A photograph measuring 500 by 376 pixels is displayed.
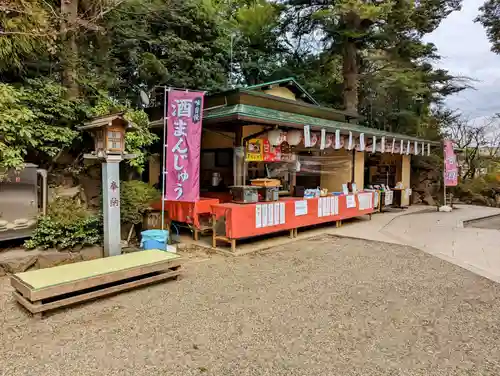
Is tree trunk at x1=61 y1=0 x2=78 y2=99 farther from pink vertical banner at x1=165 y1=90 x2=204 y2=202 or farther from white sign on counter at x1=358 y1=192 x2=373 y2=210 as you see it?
Result: white sign on counter at x1=358 y1=192 x2=373 y2=210

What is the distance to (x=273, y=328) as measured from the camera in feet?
11.4

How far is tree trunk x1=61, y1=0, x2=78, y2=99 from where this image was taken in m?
6.44

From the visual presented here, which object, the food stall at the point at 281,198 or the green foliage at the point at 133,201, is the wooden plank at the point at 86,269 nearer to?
the green foliage at the point at 133,201

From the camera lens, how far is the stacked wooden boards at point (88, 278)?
3.67 metres

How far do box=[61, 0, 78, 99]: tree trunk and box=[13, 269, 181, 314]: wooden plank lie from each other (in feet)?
13.3

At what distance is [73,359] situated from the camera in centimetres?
285

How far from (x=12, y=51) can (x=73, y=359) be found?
5286 mm

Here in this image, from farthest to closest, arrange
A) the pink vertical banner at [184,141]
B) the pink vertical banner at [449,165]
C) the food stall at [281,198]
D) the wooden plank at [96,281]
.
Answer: the pink vertical banner at [449,165] < the food stall at [281,198] < the pink vertical banner at [184,141] < the wooden plank at [96,281]

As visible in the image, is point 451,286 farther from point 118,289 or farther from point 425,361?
point 118,289

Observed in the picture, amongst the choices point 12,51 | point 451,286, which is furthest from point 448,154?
point 12,51

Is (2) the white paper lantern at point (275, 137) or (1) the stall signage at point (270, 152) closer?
(2) the white paper lantern at point (275, 137)

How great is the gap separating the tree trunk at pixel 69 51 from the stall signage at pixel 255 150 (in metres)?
3.76

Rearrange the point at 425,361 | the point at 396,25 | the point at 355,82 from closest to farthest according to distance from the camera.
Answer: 1. the point at 425,361
2. the point at 396,25
3. the point at 355,82

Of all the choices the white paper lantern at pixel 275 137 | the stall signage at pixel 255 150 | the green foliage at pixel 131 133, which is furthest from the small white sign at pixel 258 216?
the green foliage at pixel 131 133
